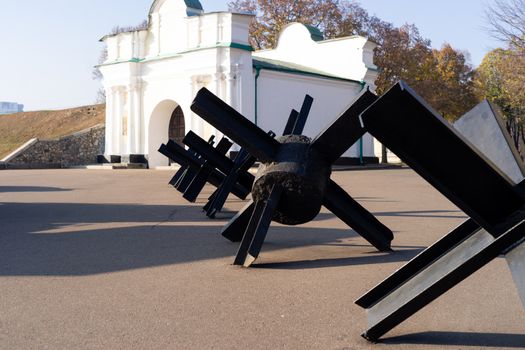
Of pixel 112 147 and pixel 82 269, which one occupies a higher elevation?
pixel 82 269

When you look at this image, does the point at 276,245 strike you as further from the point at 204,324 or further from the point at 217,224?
the point at 204,324

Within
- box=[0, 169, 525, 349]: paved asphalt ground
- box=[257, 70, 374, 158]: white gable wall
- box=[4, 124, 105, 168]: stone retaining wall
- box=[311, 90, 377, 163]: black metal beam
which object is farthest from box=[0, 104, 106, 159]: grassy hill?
box=[311, 90, 377, 163]: black metal beam

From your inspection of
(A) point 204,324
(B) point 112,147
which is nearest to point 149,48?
(B) point 112,147

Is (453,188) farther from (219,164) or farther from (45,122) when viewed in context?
(45,122)

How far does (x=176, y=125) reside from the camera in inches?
1398

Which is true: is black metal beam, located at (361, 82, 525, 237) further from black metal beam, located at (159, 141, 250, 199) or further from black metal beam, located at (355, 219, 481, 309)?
black metal beam, located at (159, 141, 250, 199)

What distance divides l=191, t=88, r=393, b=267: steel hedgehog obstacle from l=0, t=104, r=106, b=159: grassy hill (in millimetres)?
46772

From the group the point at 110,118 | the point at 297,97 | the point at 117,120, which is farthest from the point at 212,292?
Answer: the point at 110,118

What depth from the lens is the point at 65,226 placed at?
9023 mm

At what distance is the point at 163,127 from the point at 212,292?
31341 millimetres

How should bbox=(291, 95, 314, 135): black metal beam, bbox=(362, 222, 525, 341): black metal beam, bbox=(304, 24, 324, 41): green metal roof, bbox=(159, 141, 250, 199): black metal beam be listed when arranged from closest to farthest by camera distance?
1. bbox=(362, 222, 525, 341): black metal beam
2. bbox=(291, 95, 314, 135): black metal beam
3. bbox=(159, 141, 250, 199): black metal beam
4. bbox=(304, 24, 324, 41): green metal roof

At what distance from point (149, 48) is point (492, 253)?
112ft

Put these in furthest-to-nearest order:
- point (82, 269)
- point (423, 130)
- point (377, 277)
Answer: point (82, 269)
point (377, 277)
point (423, 130)

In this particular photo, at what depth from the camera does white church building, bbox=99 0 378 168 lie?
3117 cm
